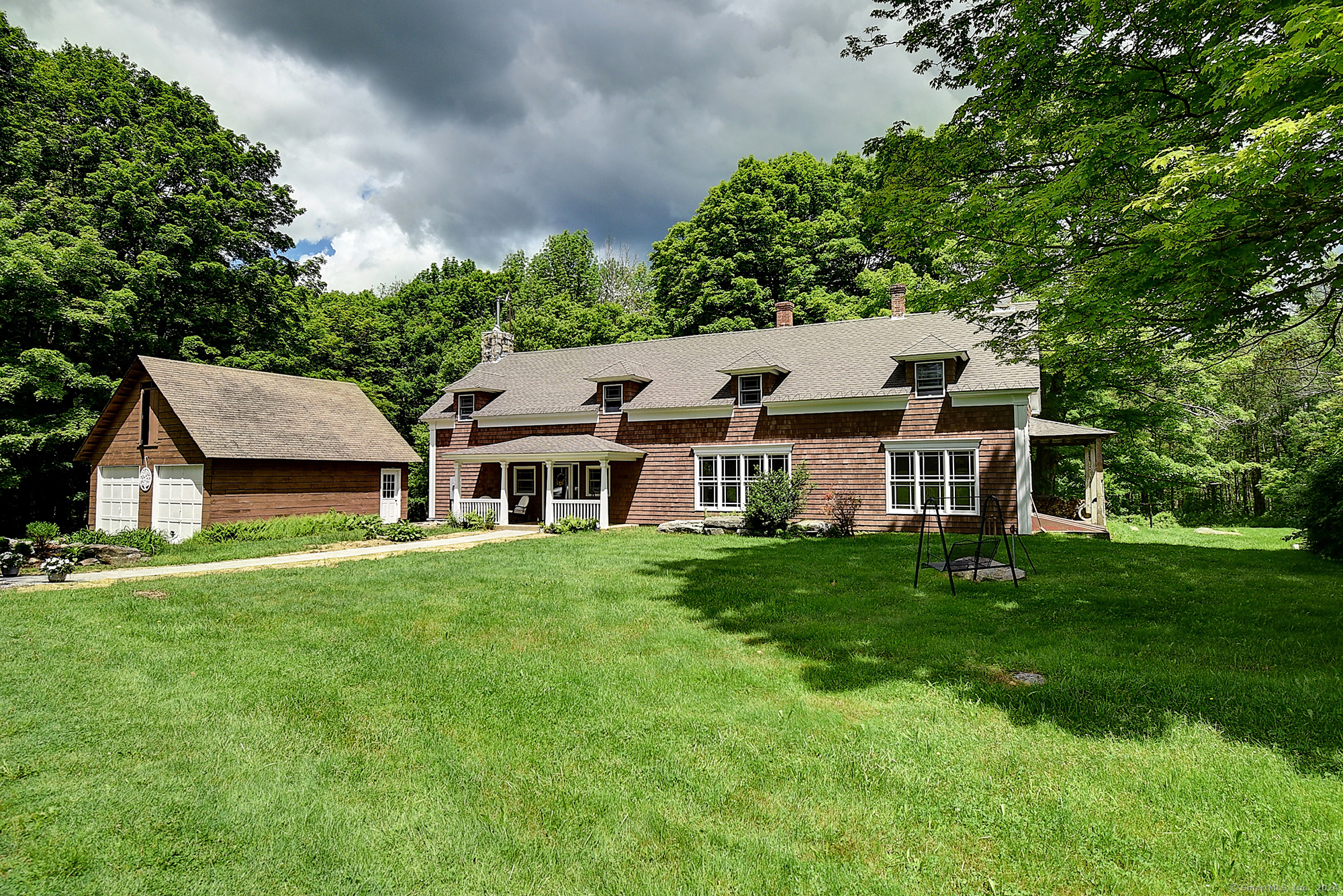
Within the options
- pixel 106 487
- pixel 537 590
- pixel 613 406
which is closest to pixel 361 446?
pixel 106 487

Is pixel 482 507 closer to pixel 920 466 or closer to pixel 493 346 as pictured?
pixel 493 346

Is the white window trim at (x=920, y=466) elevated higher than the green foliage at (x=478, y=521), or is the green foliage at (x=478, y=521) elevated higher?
the white window trim at (x=920, y=466)

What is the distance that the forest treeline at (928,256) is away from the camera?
6496mm

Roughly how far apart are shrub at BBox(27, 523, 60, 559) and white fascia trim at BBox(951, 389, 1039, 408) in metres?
21.4

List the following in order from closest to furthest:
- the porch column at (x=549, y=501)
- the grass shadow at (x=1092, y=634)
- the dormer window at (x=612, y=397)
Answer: the grass shadow at (x=1092, y=634) < the porch column at (x=549, y=501) < the dormer window at (x=612, y=397)

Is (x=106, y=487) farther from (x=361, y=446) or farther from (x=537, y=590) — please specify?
(x=537, y=590)

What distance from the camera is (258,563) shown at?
12.9 metres

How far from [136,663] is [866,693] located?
21.8ft

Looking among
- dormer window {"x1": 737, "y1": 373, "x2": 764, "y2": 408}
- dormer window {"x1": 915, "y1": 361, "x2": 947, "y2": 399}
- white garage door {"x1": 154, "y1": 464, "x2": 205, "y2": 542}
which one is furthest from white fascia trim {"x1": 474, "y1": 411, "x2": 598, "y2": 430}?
dormer window {"x1": 915, "y1": 361, "x2": 947, "y2": 399}

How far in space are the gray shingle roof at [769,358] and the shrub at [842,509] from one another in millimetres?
2805

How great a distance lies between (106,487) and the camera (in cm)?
2075

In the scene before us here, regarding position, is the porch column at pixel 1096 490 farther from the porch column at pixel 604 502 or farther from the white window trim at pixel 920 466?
the porch column at pixel 604 502

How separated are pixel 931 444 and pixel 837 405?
273cm

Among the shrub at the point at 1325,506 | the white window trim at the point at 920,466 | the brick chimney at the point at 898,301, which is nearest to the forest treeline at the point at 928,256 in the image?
the shrub at the point at 1325,506
